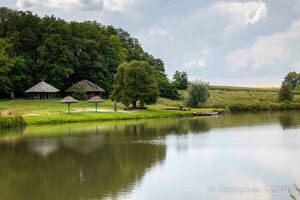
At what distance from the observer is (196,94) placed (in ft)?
298

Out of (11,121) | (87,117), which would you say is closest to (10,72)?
(87,117)

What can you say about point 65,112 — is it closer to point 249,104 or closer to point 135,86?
point 135,86

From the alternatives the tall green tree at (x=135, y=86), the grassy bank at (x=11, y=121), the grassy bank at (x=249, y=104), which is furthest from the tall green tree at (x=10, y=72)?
the grassy bank at (x=249, y=104)

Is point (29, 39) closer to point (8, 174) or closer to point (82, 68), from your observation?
point (82, 68)

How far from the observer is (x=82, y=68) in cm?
9469

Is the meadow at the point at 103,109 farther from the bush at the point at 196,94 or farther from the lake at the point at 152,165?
the lake at the point at 152,165

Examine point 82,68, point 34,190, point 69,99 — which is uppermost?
point 82,68

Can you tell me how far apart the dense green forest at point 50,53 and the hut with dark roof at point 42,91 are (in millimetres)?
2080

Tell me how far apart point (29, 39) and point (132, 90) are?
24382 millimetres

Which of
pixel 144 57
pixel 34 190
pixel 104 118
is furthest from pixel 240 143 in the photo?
pixel 144 57

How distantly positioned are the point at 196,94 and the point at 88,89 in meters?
19.3

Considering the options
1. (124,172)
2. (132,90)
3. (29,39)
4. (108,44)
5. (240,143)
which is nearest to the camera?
(124,172)

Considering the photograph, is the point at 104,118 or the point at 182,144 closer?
the point at 182,144

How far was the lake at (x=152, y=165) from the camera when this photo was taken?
22938 millimetres
